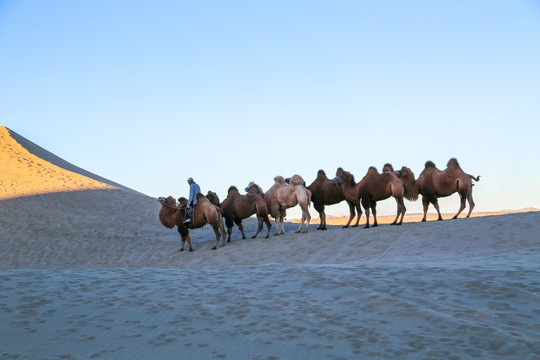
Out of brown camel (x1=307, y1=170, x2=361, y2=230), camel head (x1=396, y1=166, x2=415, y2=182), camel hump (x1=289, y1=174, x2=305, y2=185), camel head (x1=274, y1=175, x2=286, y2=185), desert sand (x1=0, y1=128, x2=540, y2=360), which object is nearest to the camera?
desert sand (x1=0, y1=128, x2=540, y2=360)

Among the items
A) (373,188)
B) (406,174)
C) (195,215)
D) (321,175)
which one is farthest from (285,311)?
(321,175)

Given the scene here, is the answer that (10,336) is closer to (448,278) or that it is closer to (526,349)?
(526,349)

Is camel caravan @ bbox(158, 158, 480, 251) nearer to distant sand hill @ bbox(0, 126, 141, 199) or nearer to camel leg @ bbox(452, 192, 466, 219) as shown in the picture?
camel leg @ bbox(452, 192, 466, 219)

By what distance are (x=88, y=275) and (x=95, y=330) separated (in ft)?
9.63

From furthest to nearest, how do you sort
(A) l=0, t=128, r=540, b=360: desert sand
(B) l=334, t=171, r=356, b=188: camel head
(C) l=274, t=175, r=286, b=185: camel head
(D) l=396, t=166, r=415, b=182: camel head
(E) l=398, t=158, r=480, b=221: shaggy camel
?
1. (C) l=274, t=175, r=286, b=185: camel head
2. (D) l=396, t=166, r=415, b=182: camel head
3. (B) l=334, t=171, r=356, b=188: camel head
4. (E) l=398, t=158, r=480, b=221: shaggy camel
5. (A) l=0, t=128, r=540, b=360: desert sand

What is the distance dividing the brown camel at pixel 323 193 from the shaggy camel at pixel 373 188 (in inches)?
39.6

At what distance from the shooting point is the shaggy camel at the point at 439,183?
650 inches

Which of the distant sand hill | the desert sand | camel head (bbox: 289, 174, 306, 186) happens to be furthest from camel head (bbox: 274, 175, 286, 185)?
the distant sand hill

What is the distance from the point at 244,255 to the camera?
15.0m

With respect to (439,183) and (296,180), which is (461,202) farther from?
(296,180)

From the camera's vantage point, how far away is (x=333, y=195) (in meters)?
18.1

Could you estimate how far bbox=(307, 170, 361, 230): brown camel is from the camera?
18.1m

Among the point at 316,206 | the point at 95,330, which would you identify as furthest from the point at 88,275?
the point at 316,206

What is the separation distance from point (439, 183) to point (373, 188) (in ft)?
7.46
